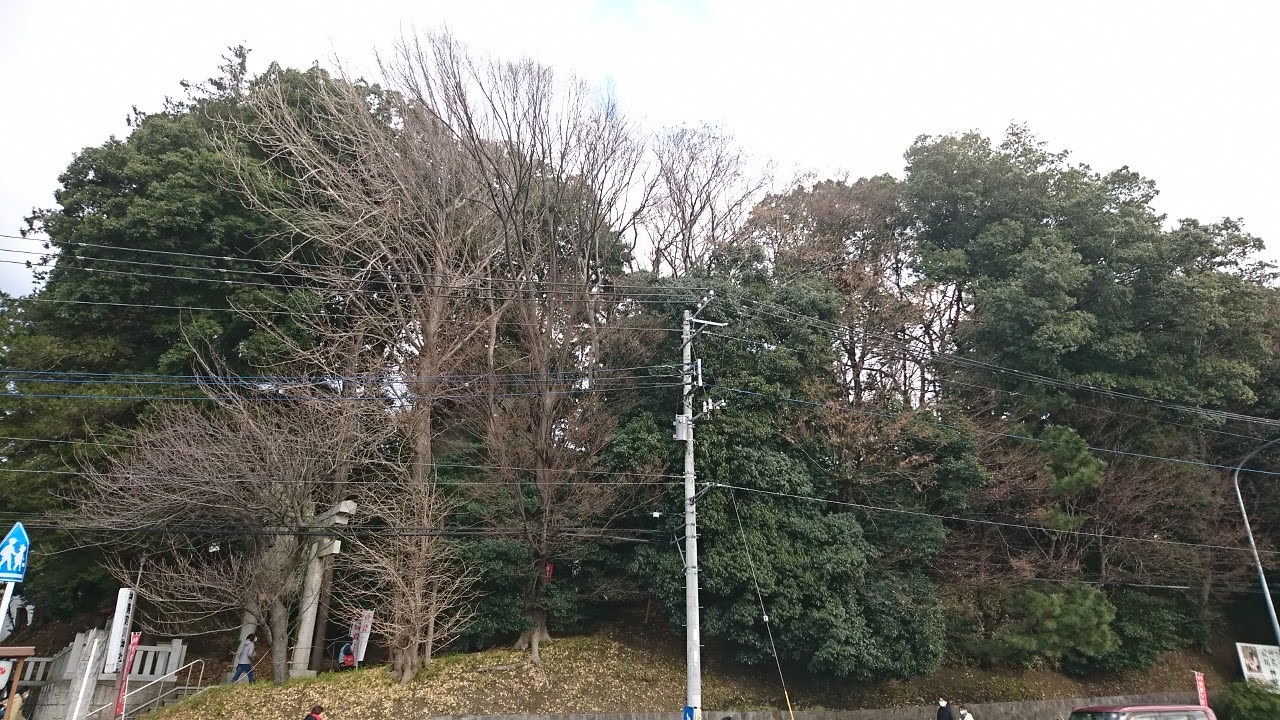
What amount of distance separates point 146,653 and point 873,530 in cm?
1869

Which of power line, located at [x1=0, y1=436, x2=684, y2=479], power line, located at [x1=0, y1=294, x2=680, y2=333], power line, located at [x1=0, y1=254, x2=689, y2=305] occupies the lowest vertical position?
power line, located at [x1=0, y1=436, x2=684, y2=479]

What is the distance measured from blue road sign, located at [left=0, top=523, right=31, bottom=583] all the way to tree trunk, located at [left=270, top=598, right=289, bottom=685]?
7950 mm

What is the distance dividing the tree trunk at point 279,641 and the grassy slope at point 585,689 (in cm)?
47

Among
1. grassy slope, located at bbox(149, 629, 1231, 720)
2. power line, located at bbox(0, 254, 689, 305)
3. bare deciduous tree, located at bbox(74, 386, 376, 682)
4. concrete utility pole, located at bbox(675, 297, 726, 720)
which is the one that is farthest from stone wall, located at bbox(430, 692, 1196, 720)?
power line, located at bbox(0, 254, 689, 305)

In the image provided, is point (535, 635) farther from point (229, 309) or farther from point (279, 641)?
point (229, 309)

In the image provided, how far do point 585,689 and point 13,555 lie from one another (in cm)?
1155

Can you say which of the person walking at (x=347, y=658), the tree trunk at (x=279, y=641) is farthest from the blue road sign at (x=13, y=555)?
the person walking at (x=347, y=658)

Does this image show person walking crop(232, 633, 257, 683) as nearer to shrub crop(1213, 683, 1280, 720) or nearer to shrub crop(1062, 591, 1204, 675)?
shrub crop(1062, 591, 1204, 675)

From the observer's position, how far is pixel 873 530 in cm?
1853

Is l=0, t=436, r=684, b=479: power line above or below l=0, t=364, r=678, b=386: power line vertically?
below

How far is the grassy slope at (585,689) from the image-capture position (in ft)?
47.7

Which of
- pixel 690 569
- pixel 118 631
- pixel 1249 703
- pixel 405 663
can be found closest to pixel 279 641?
pixel 405 663

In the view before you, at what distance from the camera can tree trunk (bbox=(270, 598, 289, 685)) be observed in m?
15.5

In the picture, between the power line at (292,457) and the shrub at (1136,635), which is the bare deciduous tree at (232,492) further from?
the shrub at (1136,635)
